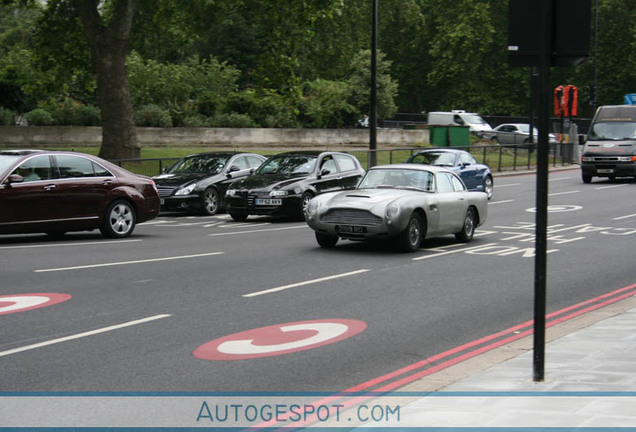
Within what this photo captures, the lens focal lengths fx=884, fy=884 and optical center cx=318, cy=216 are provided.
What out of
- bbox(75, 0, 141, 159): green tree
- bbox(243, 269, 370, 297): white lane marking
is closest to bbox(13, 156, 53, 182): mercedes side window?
bbox(243, 269, 370, 297): white lane marking

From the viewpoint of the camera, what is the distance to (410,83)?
81.2 meters

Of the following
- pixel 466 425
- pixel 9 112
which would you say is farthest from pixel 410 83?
pixel 466 425

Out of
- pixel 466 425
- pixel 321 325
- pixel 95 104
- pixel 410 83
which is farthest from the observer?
pixel 410 83

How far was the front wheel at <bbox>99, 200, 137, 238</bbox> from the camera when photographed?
55.1ft

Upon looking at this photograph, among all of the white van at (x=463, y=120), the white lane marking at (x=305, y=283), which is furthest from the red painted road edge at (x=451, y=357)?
the white van at (x=463, y=120)

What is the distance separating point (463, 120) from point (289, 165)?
41.3m

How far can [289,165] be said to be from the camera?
72.5 feet

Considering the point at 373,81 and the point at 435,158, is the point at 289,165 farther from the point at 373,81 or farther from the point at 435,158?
the point at 373,81

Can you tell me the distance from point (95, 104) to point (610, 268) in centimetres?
3593

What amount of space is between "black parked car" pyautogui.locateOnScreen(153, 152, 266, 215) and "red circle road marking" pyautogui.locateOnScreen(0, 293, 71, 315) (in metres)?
12.6

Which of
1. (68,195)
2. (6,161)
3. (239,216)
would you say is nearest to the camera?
(6,161)

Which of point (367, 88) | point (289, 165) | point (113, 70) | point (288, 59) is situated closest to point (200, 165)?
point (289, 165)

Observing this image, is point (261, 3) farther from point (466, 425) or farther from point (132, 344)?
point (466, 425)

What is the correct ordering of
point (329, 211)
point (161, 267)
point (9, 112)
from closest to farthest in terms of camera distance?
point (161, 267), point (329, 211), point (9, 112)
